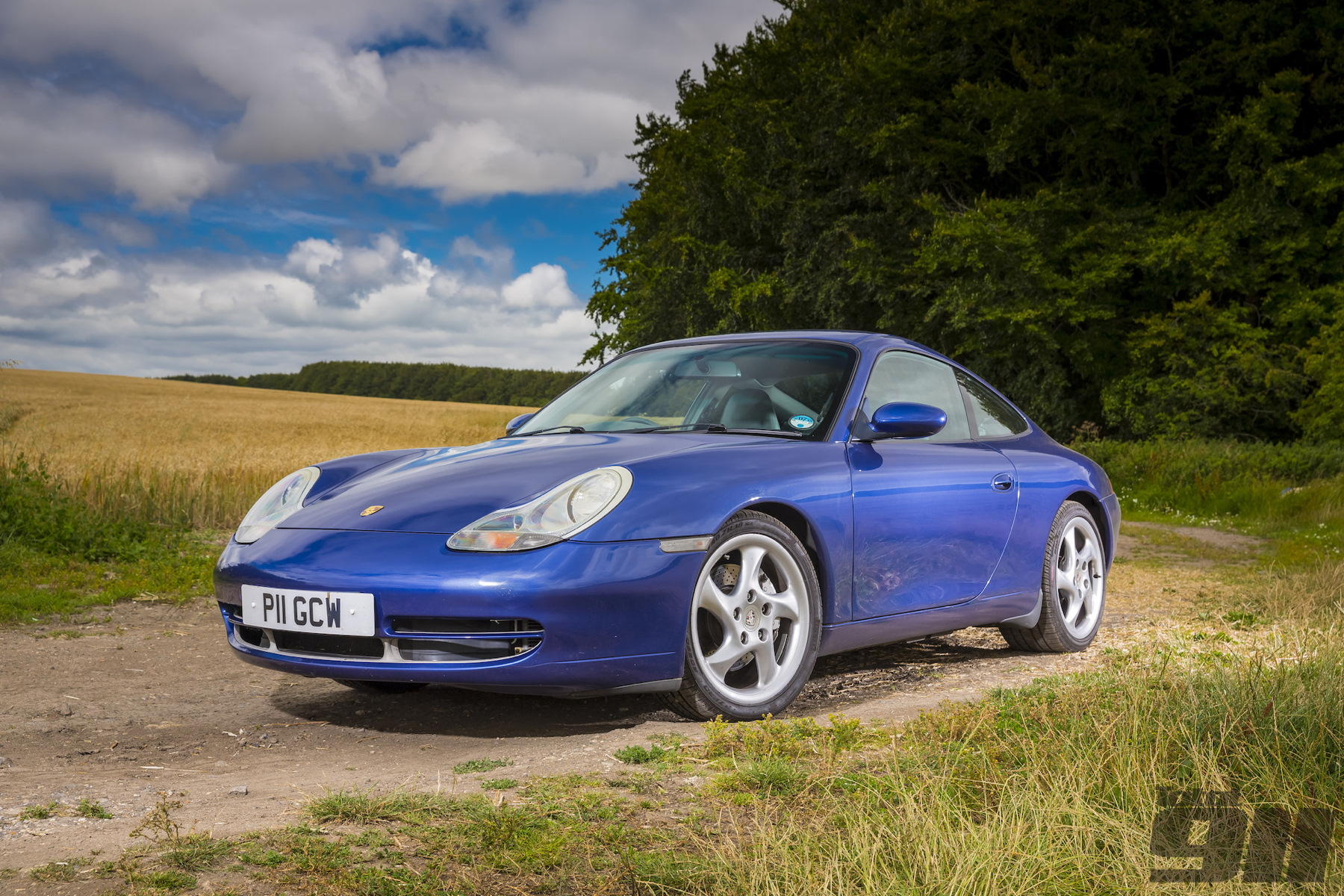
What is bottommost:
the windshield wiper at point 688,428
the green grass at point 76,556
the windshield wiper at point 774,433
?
the green grass at point 76,556

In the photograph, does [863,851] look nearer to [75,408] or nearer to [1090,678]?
[1090,678]

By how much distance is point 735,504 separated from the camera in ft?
12.7

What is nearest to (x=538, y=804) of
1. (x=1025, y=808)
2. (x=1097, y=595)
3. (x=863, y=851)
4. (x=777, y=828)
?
(x=777, y=828)

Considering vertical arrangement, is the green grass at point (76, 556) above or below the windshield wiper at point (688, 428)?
below

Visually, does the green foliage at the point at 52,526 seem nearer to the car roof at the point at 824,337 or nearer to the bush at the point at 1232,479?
the car roof at the point at 824,337

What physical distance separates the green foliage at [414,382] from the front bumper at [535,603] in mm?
84346

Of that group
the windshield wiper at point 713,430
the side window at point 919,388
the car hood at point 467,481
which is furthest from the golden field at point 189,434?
the side window at point 919,388

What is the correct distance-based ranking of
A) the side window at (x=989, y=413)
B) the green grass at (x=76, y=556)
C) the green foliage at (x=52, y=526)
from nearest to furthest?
the side window at (x=989, y=413), the green grass at (x=76, y=556), the green foliage at (x=52, y=526)

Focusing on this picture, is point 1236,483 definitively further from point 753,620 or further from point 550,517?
point 550,517

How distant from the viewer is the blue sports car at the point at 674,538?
11.7 ft

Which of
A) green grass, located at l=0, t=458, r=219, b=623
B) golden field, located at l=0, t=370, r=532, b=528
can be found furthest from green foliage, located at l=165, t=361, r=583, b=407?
green grass, located at l=0, t=458, r=219, b=623

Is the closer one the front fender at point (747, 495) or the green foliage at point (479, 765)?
the green foliage at point (479, 765)

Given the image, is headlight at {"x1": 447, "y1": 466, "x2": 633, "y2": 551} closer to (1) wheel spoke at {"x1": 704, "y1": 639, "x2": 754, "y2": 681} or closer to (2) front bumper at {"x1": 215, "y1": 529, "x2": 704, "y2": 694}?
(2) front bumper at {"x1": 215, "y1": 529, "x2": 704, "y2": 694}

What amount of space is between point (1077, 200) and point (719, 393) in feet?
71.7
